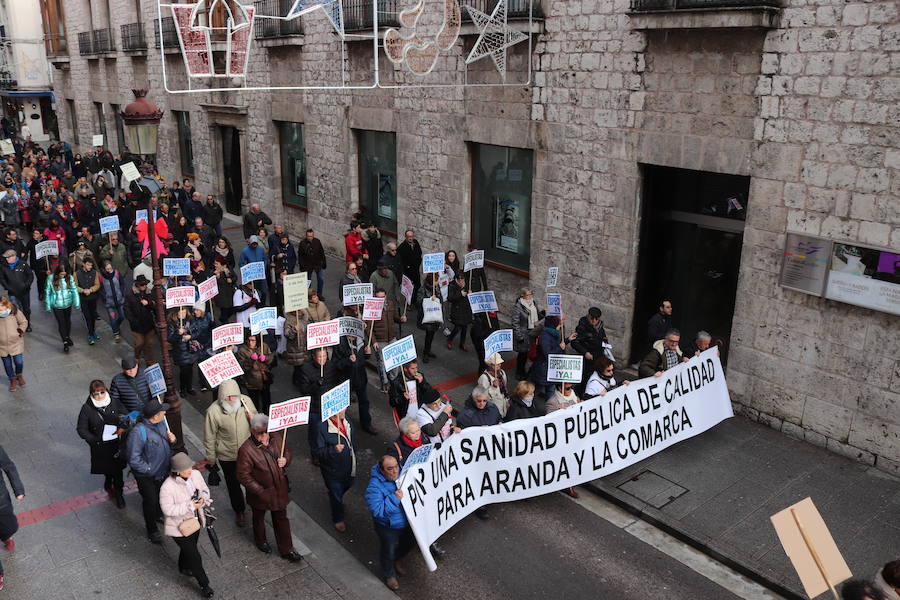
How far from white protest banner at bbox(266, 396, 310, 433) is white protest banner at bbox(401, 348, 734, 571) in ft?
4.54

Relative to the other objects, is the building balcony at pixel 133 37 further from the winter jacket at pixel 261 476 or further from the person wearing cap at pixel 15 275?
the winter jacket at pixel 261 476

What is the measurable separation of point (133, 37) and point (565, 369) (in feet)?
84.6

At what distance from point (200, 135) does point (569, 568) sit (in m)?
21.7

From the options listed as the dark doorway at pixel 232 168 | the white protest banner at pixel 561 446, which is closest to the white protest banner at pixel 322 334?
the white protest banner at pixel 561 446

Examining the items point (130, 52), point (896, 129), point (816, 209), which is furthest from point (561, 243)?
point (130, 52)

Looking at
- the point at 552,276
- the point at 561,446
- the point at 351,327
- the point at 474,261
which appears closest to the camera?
the point at 561,446

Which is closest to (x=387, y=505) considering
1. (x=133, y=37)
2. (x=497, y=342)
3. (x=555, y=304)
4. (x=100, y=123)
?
(x=497, y=342)

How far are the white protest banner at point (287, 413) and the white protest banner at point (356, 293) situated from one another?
3725 mm

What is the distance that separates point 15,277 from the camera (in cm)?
1320

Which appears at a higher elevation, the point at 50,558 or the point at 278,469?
the point at 278,469

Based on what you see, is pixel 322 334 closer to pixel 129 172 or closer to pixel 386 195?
pixel 386 195

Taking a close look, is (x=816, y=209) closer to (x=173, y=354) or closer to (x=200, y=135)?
(x=173, y=354)

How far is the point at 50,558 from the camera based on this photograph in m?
7.58

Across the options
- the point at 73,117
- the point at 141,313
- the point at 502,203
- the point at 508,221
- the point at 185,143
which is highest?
the point at 73,117
